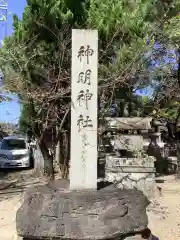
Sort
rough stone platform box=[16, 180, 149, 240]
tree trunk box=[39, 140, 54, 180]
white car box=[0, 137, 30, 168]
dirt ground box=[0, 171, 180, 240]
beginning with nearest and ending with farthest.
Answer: rough stone platform box=[16, 180, 149, 240], dirt ground box=[0, 171, 180, 240], tree trunk box=[39, 140, 54, 180], white car box=[0, 137, 30, 168]

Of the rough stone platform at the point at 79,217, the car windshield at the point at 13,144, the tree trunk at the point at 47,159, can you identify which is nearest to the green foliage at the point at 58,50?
the tree trunk at the point at 47,159

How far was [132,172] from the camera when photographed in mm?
10914

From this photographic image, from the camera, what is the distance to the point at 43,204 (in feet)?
18.4

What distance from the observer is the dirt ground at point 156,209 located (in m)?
7.54

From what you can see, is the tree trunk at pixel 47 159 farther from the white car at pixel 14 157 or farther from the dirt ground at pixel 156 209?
the white car at pixel 14 157

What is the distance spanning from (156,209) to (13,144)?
12986 mm

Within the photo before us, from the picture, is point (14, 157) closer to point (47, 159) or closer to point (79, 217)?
point (47, 159)

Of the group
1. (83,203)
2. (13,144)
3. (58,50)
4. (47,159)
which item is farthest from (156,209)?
(13,144)

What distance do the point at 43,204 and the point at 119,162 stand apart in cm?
547

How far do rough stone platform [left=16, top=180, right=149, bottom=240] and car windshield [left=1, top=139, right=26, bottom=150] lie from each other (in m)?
15.1

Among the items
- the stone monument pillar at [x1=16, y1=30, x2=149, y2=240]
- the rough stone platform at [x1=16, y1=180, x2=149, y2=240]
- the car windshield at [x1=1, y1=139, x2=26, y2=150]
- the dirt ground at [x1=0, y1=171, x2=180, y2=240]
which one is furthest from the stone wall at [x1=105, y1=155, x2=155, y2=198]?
the car windshield at [x1=1, y1=139, x2=26, y2=150]

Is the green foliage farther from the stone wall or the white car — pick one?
the white car

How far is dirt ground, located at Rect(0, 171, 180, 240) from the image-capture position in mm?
7541

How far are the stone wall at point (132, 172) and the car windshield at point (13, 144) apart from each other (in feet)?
34.6
